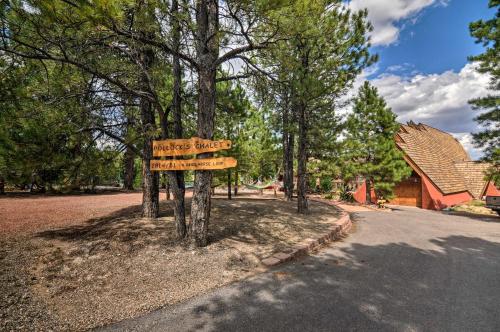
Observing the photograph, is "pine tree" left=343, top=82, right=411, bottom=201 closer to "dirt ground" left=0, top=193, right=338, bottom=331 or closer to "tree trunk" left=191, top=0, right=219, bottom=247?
"dirt ground" left=0, top=193, right=338, bottom=331

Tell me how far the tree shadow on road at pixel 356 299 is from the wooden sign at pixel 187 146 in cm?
261

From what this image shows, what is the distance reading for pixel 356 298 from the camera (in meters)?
3.26

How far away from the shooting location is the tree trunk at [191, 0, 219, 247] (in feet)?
16.9

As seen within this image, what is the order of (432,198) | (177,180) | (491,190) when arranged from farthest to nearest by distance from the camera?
(491,190) → (432,198) → (177,180)

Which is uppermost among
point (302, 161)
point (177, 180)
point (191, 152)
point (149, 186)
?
point (302, 161)

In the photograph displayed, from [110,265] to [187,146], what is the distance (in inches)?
102

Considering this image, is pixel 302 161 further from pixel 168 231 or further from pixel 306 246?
pixel 168 231

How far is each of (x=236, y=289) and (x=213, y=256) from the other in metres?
1.26

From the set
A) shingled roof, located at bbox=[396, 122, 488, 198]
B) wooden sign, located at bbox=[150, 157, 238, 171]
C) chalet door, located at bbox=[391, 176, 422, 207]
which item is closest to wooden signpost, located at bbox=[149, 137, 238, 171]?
wooden sign, located at bbox=[150, 157, 238, 171]

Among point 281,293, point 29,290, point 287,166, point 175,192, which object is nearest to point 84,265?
point 29,290

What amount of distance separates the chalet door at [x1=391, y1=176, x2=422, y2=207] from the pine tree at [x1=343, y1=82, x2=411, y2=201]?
273cm

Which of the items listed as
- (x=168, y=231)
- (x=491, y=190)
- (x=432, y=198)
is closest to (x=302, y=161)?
(x=168, y=231)

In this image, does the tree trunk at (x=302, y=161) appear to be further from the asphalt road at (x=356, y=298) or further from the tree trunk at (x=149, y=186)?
the tree trunk at (x=149, y=186)

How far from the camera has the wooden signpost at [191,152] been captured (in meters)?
5.00
